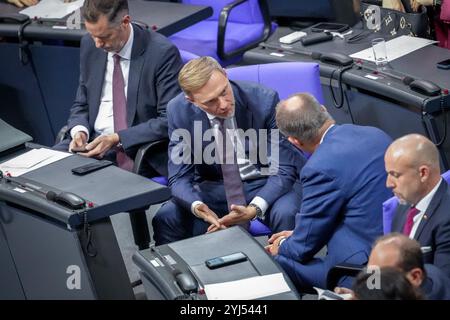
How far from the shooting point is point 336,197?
3.47 metres

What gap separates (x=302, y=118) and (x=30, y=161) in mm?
1345

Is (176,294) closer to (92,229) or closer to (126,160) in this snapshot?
(92,229)

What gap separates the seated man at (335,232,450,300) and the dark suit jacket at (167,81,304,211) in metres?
1.22

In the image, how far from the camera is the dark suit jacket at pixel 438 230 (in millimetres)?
3096

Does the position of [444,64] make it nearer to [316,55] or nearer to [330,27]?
[316,55]

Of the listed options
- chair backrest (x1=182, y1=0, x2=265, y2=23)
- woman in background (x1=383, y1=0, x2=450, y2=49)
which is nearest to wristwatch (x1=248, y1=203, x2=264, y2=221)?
woman in background (x1=383, y1=0, x2=450, y2=49)

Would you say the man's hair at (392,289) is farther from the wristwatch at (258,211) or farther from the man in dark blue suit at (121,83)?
the man in dark blue suit at (121,83)

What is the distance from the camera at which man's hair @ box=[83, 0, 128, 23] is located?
14.6 feet

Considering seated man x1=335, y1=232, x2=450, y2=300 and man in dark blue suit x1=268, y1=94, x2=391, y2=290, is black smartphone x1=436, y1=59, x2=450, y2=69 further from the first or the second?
seated man x1=335, y1=232, x2=450, y2=300

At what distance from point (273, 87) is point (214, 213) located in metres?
0.65

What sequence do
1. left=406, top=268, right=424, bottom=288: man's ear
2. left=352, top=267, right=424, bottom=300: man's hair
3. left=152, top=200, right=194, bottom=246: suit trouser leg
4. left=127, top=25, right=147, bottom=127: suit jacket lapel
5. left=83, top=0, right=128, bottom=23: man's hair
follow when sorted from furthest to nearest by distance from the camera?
1. left=127, top=25, right=147, bottom=127: suit jacket lapel
2. left=83, top=0, right=128, bottom=23: man's hair
3. left=152, top=200, right=194, bottom=246: suit trouser leg
4. left=406, top=268, right=424, bottom=288: man's ear
5. left=352, top=267, right=424, bottom=300: man's hair

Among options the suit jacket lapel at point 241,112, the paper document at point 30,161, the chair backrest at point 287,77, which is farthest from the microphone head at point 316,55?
the paper document at point 30,161

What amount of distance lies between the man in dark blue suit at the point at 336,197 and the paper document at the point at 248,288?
402 millimetres
